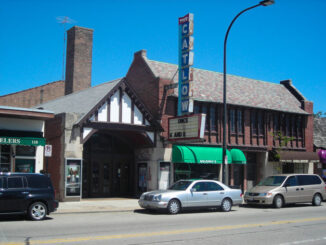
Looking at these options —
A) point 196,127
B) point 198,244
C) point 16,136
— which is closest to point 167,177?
point 196,127

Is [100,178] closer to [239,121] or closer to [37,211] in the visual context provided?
[239,121]

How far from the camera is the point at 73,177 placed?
73.5 ft

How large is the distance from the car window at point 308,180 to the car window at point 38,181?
44.7 feet

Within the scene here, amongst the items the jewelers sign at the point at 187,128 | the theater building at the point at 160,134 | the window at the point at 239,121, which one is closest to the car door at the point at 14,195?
the theater building at the point at 160,134

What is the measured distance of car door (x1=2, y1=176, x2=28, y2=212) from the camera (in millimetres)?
13719

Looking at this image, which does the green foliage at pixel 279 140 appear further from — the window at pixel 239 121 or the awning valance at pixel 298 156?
the window at pixel 239 121

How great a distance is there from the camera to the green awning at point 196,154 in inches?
1000

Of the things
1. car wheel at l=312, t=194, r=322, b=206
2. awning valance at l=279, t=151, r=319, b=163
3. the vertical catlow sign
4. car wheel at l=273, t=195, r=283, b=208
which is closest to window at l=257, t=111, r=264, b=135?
awning valance at l=279, t=151, r=319, b=163

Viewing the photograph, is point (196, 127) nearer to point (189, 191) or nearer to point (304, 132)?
point (189, 191)

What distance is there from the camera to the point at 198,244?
32.4ft

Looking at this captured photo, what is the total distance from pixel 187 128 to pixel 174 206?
302 inches

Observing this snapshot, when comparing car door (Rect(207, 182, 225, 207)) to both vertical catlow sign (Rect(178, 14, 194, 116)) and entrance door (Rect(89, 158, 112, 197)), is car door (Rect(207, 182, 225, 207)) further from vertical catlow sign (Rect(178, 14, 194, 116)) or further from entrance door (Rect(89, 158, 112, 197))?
entrance door (Rect(89, 158, 112, 197))

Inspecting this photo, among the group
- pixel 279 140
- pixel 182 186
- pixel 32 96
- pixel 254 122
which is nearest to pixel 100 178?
pixel 182 186

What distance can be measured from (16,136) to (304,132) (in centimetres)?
2306
